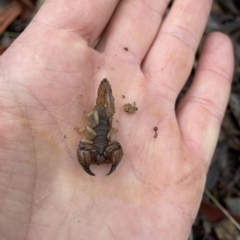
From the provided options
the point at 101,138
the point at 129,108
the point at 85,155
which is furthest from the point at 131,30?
the point at 85,155

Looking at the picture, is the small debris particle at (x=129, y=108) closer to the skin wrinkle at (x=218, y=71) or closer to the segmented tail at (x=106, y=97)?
the segmented tail at (x=106, y=97)

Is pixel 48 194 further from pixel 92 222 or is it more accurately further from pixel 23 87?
pixel 23 87

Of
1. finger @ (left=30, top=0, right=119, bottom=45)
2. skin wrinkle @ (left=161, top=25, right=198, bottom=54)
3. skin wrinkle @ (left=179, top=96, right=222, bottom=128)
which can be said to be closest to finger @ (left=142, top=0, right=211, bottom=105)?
skin wrinkle @ (left=161, top=25, right=198, bottom=54)

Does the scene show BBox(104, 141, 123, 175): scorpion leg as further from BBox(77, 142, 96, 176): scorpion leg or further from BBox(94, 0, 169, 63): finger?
BBox(94, 0, 169, 63): finger

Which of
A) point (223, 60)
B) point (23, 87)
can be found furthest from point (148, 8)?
point (23, 87)

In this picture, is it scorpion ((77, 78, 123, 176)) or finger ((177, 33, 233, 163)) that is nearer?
scorpion ((77, 78, 123, 176))

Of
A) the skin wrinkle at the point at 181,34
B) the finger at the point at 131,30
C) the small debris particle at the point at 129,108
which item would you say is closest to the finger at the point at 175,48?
the skin wrinkle at the point at 181,34

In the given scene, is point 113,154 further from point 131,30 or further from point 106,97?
point 131,30
